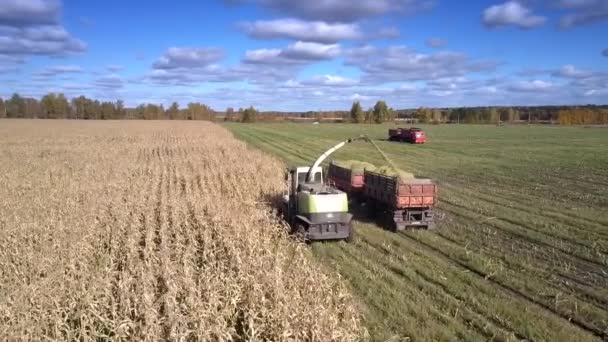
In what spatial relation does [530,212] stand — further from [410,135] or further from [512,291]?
[410,135]

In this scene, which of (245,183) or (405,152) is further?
(405,152)

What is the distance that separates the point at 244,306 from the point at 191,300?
2.55 feet

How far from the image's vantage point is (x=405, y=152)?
124 feet

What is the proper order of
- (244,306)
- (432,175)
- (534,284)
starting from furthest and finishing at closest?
(432,175), (534,284), (244,306)

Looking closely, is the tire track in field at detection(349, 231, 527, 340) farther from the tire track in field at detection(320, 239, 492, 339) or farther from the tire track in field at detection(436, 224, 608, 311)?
the tire track in field at detection(436, 224, 608, 311)

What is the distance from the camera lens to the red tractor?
159 feet

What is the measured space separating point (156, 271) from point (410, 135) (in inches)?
1705

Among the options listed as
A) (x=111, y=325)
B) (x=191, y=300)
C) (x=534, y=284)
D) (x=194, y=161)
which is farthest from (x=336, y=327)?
(x=194, y=161)

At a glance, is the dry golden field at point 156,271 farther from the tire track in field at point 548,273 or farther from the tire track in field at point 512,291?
the tire track in field at point 548,273

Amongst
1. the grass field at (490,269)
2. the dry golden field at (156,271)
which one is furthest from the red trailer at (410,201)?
the dry golden field at (156,271)

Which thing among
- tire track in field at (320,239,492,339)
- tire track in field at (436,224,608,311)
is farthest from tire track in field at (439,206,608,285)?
tire track in field at (320,239,492,339)

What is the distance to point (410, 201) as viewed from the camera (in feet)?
43.0

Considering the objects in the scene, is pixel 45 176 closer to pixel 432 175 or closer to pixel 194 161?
pixel 194 161

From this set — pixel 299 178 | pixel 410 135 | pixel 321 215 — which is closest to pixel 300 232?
pixel 321 215
